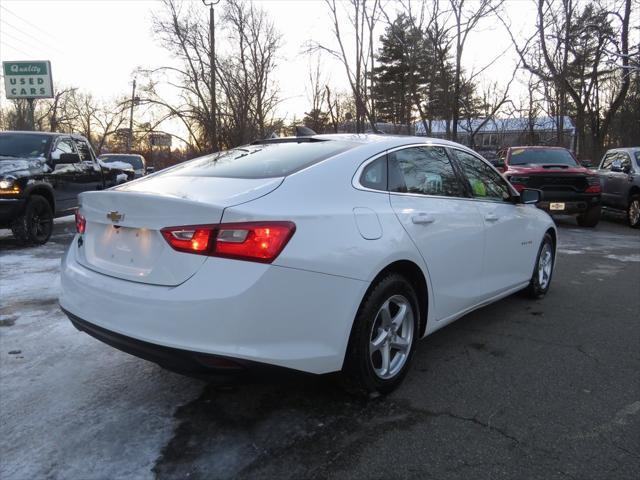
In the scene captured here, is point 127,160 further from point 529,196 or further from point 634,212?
point 529,196

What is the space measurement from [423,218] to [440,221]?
0.23 metres

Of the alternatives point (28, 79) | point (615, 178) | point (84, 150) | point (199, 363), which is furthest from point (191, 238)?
point (28, 79)

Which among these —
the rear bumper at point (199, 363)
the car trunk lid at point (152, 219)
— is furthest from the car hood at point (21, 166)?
the rear bumper at point (199, 363)

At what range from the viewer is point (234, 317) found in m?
2.29

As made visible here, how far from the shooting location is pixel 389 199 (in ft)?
10.1

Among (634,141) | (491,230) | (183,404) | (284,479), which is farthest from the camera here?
(634,141)

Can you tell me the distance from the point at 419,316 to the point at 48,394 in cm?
232

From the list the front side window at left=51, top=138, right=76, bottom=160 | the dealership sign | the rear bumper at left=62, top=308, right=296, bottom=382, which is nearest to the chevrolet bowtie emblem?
the rear bumper at left=62, top=308, right=296, bottom=382

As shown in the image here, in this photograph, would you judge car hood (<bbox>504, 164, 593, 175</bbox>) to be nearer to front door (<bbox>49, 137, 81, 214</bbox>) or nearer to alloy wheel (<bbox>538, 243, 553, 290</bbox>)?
alloy wheel (<bbox>538, 243, 553, 290</bbox>)

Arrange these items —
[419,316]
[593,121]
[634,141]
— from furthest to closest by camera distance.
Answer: [634,141], [593,121], [419,316]

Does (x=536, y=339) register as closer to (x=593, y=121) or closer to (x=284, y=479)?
(x=284, y=479)

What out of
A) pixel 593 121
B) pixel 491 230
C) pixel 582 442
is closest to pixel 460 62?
pixel 593 121

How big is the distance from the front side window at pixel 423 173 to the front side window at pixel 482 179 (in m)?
0.24

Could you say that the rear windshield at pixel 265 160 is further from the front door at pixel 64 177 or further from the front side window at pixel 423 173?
the front door at pixel 64 177
